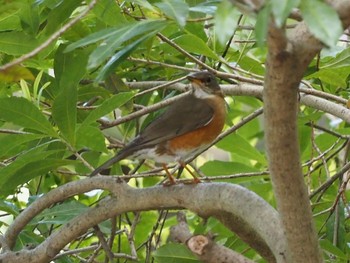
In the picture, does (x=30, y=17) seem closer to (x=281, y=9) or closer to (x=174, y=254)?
(x=174, y=254)

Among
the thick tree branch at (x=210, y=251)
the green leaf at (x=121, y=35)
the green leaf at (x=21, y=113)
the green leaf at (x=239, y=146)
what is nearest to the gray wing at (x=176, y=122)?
the green leaf at (x=239, y=146)

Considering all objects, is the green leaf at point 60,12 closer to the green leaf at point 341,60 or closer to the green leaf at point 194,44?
the green leaf at point 194,44

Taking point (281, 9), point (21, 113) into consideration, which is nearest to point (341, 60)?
point (21, 113)

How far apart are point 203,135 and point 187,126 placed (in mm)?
76

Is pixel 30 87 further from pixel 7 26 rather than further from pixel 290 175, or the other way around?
pixel 290 175

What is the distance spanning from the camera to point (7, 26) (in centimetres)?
312

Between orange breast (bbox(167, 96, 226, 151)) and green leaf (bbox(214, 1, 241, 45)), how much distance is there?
1853mm

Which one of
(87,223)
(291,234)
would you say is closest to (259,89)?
(87,223)

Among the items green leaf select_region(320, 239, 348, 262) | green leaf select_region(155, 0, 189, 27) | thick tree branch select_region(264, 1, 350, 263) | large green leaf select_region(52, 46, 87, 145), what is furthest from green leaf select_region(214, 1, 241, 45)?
green leaf select_region(320, 239, 348, 262)

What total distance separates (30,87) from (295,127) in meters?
1.74

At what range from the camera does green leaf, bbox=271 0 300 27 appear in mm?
1478

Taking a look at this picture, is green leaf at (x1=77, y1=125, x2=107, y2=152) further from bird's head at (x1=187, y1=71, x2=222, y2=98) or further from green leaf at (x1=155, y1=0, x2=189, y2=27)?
green leaf at (x1=155, y1=0, x2=189, y2=27)

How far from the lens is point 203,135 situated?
3.51 metres

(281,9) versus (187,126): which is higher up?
(281,9)
